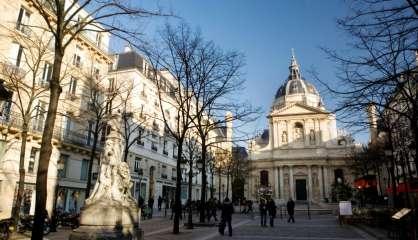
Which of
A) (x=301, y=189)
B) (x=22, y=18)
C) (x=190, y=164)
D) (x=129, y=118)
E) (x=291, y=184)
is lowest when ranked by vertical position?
(x=301, y=189)

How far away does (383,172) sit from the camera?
52500 millimetres

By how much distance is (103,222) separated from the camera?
355 inches

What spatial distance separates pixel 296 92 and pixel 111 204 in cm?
7103

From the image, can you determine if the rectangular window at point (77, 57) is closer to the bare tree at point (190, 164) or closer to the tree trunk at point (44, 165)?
the bare tree at point (190, 164)

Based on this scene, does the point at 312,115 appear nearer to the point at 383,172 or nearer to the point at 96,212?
the point at 383,172

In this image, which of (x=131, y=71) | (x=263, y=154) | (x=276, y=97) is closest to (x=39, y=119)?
(x=131, y=71)

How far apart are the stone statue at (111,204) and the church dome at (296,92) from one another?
67.4 metres

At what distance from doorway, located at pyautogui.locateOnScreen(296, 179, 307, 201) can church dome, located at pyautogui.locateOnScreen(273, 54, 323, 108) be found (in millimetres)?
18754

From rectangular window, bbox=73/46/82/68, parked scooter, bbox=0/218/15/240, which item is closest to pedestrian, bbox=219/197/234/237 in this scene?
parked scooter, bbox=0/218/15/240

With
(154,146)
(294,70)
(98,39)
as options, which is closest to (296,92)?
(294,70)

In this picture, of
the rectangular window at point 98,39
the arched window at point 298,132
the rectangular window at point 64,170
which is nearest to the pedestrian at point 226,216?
the rectangular window at point 64,170

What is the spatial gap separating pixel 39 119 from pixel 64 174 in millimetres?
4806

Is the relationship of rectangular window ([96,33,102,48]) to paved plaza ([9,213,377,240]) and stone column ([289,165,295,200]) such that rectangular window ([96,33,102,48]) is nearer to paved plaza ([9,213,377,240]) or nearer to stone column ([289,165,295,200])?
paved plaza ([9,213,377,240])

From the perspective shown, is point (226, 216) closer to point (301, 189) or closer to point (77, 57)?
point (77, 57)
